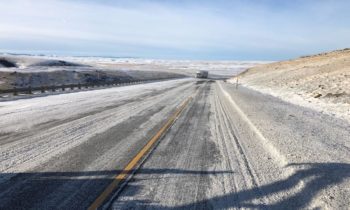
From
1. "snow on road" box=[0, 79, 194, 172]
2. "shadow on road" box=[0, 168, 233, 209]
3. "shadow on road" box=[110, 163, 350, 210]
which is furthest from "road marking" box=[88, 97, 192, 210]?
"snow on road" box=[0, 79, 194, 172]

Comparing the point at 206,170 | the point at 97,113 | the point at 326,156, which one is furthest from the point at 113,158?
the point at 97,113

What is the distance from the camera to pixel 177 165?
7.02 meters

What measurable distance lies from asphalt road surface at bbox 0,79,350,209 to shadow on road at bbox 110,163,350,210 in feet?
0.05

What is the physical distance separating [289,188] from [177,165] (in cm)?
229

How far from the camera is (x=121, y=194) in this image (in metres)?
5.31

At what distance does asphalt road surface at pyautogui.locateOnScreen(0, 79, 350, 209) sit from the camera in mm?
5184

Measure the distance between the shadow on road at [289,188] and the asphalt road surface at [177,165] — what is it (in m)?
0.02

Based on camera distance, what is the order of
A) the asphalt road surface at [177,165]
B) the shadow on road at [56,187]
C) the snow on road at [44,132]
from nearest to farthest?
1. the shadow on road at [56,187]
2. the asphalt road surface at [177,165]
3. the snow on road at [44,132]

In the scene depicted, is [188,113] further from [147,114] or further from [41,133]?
[41,133]

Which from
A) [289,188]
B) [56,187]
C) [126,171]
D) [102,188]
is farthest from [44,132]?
[289,188]

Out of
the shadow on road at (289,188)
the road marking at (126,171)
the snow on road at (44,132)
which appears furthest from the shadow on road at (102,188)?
the snow on road at (44,132)

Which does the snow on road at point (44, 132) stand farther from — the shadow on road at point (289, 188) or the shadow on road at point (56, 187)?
the shadow on road at point (289, 188)

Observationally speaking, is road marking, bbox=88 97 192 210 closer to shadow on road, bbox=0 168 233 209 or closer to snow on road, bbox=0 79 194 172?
shadow on road, bbox=0 168 233 209

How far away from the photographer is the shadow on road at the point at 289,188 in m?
4.99
